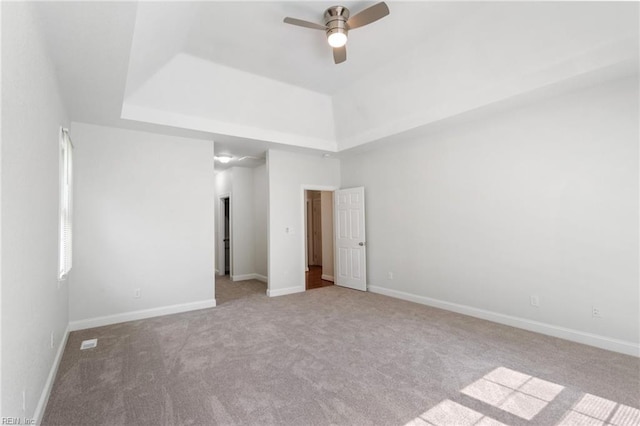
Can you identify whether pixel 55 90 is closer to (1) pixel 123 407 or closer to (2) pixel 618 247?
Answer: (1) pixel 123 407

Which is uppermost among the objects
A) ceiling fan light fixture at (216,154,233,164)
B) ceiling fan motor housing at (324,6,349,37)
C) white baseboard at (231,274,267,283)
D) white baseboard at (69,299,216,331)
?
ceiling fan motor housing at (324,6,349,37)

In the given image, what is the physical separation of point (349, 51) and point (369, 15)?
104cm

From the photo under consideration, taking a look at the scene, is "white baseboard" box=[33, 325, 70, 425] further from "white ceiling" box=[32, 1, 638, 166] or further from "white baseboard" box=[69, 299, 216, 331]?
"white ceiling" box=[32, 1, 638, 166]

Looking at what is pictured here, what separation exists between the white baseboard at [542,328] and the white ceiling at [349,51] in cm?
267

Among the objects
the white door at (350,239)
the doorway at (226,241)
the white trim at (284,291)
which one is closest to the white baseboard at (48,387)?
the white trim at (284,291)

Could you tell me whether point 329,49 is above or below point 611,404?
above

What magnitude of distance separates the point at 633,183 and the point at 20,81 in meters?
4.92

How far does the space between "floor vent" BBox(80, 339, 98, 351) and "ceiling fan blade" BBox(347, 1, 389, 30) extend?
14.1ft

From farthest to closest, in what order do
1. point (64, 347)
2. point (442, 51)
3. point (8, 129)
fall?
point (442, 51), point (64, 347), point (8, 129)

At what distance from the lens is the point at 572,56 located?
300 centimetres

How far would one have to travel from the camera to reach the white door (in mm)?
5949

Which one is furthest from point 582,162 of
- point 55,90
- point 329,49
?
point 55,90

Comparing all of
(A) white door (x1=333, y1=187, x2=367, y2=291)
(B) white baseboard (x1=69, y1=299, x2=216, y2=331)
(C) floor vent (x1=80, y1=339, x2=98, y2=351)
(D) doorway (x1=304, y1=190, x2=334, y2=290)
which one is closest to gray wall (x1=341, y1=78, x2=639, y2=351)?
(A) white door (x1=333, y1=187, x2=367, y2=291)

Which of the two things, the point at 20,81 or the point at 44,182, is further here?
the point at 44,182
